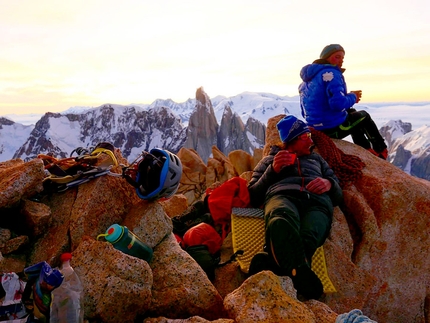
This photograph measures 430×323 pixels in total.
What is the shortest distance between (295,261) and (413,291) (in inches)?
180

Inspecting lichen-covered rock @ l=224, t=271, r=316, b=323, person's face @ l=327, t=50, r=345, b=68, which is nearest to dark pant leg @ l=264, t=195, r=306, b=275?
lichen-covered rock @ l=224, t=271, r=316, b=323

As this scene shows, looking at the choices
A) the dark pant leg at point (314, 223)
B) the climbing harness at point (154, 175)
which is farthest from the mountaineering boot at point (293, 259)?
the climbing harness at point (154, 175)

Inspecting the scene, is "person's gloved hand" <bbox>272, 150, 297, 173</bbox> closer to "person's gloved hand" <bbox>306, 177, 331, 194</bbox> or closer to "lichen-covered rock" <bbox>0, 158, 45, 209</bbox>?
"person's gloved hand" <bbox>306, 177, 331, 194</bbox>

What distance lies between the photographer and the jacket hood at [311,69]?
1041 cm

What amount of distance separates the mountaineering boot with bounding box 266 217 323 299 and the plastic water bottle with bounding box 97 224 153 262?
2.25 m

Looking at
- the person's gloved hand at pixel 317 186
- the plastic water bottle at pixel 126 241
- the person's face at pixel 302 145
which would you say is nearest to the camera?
the plastic water bottle at pixel 126 241

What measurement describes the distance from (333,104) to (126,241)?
667 centimetres

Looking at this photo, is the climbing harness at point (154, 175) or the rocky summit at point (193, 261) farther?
the climbing harness at point (154, 175)

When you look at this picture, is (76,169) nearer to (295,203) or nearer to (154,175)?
(154,175)

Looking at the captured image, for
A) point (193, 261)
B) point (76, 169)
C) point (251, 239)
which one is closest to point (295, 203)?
point (251, 239)

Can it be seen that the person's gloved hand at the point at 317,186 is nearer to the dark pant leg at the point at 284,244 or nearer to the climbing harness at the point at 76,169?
the dark pant leg at the point at 284,244

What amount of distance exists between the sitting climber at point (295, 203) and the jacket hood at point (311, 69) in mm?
2282

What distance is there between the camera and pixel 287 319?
17.6 ft

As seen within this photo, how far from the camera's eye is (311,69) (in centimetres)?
1059
